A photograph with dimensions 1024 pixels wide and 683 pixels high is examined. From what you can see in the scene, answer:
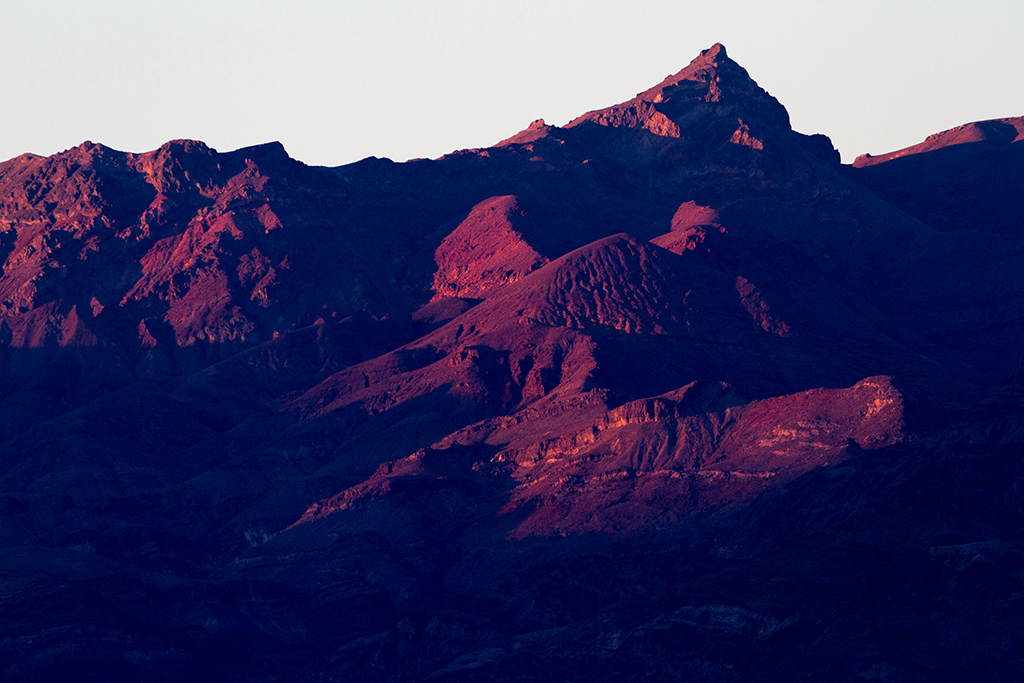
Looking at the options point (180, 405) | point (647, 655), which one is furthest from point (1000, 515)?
point (180, 405)

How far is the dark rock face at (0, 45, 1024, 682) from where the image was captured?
327 feet

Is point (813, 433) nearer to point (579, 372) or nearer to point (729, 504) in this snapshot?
point (729, 504)

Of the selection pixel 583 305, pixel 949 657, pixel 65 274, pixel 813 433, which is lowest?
pixel 949 657

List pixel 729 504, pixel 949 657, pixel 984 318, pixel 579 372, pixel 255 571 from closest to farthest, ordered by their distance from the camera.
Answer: pixel 949 657 < pixel 729 504 < pixel 255 571 < pixel 579 372 < pixel 984 318

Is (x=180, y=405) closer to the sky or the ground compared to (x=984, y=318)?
closer to the sky

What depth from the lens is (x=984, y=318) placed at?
170125mm

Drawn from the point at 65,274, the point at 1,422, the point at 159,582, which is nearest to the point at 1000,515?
the point at 159,582

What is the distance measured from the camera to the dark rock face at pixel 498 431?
99.7 metres

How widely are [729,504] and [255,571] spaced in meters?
30.3

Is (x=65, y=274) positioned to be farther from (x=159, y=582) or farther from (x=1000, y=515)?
(x=1000, y=515)

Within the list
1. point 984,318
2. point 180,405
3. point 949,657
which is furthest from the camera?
point 984,318

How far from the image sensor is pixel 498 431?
452ft

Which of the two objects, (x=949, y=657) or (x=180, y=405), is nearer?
(x=949, y=657)

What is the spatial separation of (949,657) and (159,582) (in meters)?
50.0
